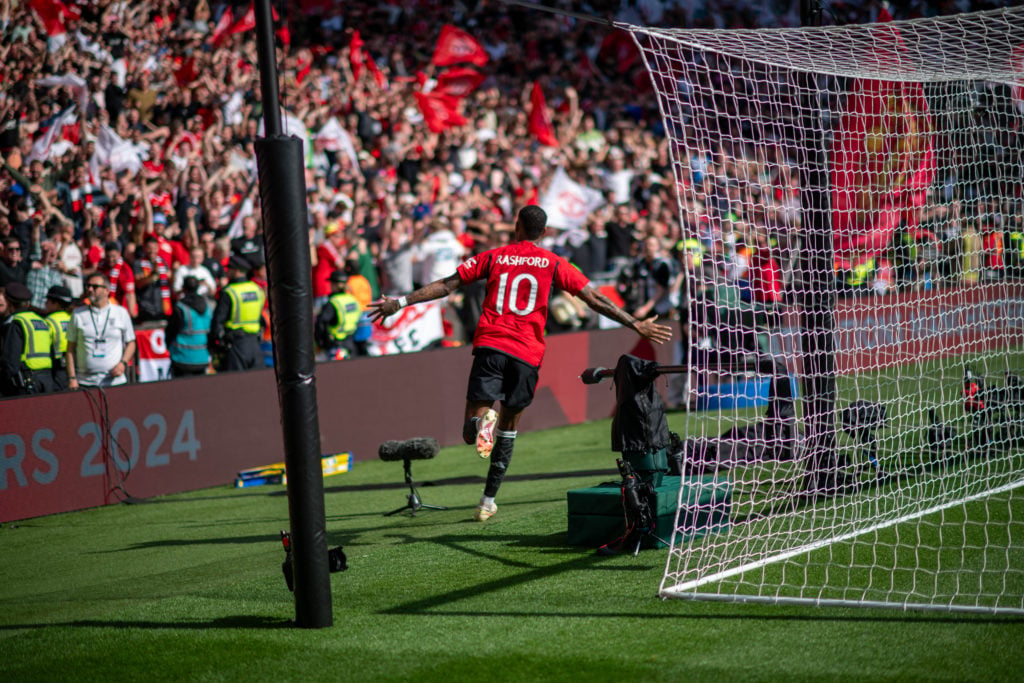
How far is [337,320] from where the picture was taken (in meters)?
14.0

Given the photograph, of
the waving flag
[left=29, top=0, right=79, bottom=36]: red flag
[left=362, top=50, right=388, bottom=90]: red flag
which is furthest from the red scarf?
[left=362, top=50, right=388, bottom=90]: red flag

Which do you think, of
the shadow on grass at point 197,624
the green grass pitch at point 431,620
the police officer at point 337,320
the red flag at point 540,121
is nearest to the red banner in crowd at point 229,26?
the red flag at point 540,121

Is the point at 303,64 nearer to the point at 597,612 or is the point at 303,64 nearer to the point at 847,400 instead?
the point at 847,400

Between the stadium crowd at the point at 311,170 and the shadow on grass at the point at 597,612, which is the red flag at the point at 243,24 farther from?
the shadow on grass at the point at 597,612

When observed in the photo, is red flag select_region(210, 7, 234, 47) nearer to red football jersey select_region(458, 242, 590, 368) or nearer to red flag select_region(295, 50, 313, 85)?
red flag select_region(295, 50, 313, 85)

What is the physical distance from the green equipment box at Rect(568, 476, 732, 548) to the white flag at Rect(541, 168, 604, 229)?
461 inches

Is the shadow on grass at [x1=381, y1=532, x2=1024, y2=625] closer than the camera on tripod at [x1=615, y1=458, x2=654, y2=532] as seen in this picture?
Yes

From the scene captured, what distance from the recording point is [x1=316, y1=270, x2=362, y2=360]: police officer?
14.0m

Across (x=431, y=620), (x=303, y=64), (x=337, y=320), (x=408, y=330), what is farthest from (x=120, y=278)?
(x=431, y=620)

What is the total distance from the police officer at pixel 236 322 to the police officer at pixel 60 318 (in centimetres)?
153

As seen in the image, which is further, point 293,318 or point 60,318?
point 60,318

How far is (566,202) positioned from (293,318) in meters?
13.9

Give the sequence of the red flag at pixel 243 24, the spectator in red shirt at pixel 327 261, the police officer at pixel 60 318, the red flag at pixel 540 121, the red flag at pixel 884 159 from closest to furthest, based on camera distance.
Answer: the red flag at pixel 884 159, the police officer at pixel 60 318, the spectator in red shirt at pixel 327 261, the red flag at pixel 243 24, the red flag at pixel 540 121

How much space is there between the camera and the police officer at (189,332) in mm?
12688
